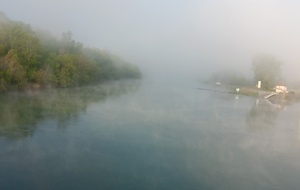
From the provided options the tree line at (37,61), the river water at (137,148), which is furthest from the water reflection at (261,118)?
the tree line at (37,61)

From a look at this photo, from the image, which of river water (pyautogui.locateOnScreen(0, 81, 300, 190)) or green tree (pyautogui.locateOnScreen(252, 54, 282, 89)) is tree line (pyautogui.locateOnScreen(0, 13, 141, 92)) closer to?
river water (pyautogui.locateOnScreen(0, 81, 300, 190))

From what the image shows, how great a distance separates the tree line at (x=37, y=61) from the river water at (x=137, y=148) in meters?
1.93

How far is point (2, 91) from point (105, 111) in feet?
14.0

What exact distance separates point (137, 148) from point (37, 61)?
10488mm

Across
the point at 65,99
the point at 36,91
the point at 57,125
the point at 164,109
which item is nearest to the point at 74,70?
the point at 36,91

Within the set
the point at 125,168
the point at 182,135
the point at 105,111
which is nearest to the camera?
the point at 125,168

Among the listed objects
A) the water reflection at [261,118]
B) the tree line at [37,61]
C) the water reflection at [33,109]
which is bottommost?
the water reflection at [261,118]

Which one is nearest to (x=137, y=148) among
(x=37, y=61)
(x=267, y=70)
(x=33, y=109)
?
(x=33, y=109)

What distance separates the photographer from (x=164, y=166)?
6.70 meters

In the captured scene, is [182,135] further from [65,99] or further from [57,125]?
[65,99]

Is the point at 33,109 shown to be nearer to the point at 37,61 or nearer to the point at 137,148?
the point at 137,148

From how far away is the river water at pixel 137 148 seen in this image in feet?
19.5

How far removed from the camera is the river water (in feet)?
19.5

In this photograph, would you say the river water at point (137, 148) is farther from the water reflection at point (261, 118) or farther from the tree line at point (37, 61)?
the tree line at point (37, 61)
